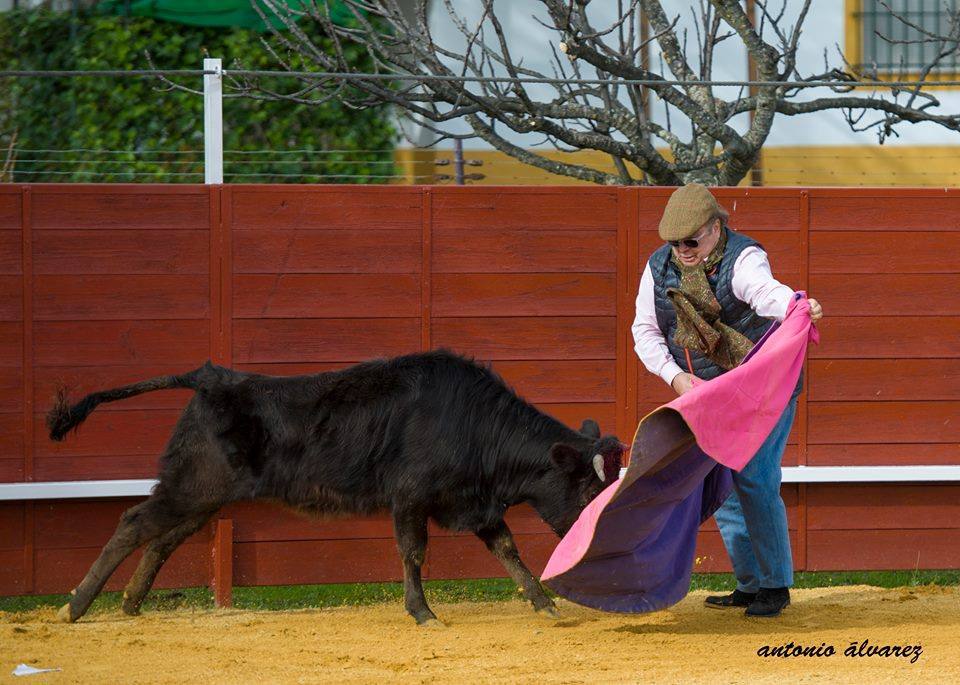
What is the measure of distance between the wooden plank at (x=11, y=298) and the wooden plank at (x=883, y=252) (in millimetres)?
3458

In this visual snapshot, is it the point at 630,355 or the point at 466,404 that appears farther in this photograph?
the point at 630,355

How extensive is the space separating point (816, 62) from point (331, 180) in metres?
4.08

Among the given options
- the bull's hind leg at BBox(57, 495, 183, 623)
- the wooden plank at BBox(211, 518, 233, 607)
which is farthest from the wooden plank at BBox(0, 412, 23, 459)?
the wooden plank at BBox(211, 518, 233, 607)

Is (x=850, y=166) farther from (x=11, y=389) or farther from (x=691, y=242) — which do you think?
(x=11, y=389)

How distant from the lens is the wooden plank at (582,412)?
6.20 meters

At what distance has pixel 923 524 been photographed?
6.44 meters

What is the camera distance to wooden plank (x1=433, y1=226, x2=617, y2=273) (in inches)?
242

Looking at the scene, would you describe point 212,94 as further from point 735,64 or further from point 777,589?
point 735,64

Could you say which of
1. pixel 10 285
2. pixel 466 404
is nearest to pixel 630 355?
pixel 466 404

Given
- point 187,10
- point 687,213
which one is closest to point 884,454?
point 687,213

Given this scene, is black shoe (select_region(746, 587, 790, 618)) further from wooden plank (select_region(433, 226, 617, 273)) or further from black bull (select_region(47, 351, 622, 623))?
wooden plank (select_region(433, 226, 617, 273))

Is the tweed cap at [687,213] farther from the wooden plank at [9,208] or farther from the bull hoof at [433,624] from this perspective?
the wooden plank at [9,208]

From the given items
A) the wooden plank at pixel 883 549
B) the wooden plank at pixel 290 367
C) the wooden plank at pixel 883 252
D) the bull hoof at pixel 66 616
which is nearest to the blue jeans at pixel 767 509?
the wooden plank at pixel 883 549

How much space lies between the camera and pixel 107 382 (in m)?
5.91
